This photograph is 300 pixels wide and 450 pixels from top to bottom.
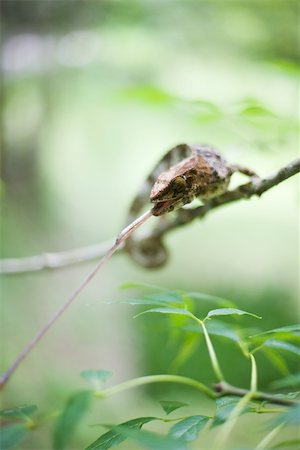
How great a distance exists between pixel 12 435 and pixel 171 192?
0.21m

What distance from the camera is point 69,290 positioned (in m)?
3.16

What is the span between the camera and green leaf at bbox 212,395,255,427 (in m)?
0.32

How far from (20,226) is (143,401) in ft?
3.95

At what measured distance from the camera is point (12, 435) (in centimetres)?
30

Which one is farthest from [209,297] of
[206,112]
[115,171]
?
[115,171]

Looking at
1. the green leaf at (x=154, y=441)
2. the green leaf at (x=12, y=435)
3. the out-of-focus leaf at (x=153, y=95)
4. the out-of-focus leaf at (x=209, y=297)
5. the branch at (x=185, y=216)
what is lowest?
the green leaf at (x=154, y=441)

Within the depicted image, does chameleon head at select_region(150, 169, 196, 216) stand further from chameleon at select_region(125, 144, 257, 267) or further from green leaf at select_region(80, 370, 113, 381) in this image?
green leaf at select_region(80, 370, 113, 381)

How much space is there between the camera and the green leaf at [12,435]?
29 cm

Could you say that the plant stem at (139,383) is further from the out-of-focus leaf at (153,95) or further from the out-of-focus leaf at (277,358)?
the out-of-focus leaf at (153,95)

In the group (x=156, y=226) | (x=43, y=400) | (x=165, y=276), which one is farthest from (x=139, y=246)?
A: (x=165, y=276)

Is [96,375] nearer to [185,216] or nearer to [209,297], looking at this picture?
[209,297]

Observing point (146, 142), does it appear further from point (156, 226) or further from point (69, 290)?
point (156, 226)

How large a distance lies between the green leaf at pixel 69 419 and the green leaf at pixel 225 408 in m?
0.09

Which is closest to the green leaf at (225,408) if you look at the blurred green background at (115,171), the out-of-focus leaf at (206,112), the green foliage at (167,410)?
the green foliage at (167,410)
